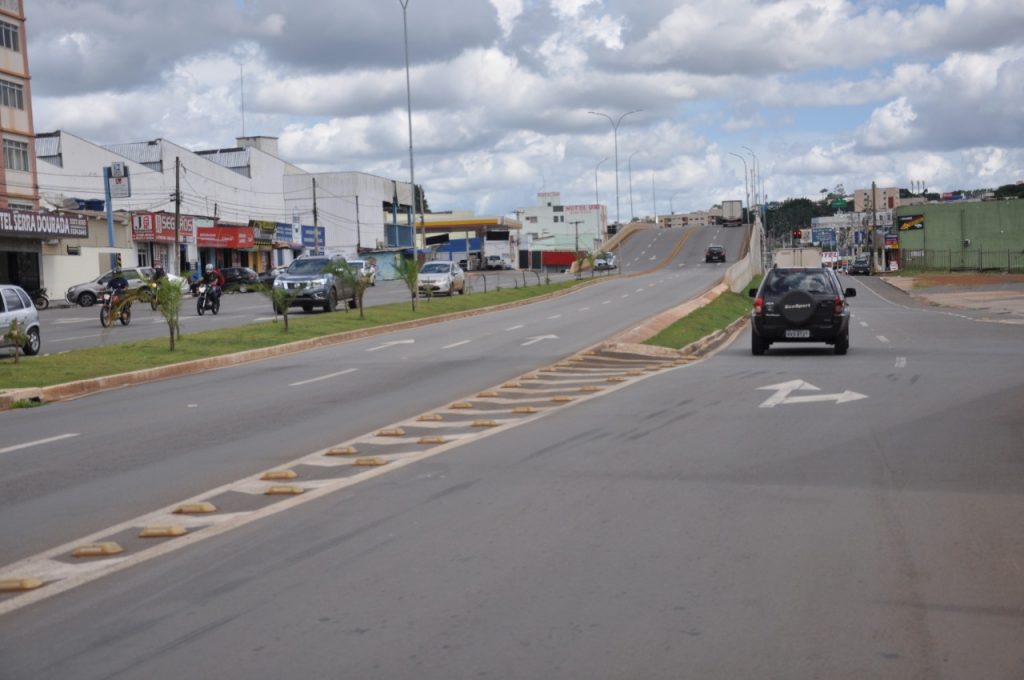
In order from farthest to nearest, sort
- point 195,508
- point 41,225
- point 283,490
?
point 41,225, point 283,490, point 195,508

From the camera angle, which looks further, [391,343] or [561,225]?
[561,225]

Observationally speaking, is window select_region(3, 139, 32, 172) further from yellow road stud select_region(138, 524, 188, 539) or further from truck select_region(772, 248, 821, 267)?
yellow road stud select_region(138, 524, 188, 539)

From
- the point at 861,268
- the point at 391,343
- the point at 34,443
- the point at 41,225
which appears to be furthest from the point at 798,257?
the point at 861,268

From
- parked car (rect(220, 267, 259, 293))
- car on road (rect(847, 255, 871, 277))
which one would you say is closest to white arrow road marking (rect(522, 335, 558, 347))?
parked car (rect(220, 267, 259, 293))

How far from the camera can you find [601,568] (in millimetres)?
6762

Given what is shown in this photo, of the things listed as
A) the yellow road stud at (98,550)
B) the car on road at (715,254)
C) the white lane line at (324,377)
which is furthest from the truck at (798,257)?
the yellow road stud at (98,550)

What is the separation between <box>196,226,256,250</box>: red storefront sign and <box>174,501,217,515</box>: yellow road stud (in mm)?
69116

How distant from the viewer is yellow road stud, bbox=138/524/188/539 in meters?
7.93

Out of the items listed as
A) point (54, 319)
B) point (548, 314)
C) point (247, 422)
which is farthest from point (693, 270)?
point (247, 422)

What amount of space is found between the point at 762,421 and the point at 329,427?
4.94 meters

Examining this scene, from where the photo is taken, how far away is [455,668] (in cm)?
511

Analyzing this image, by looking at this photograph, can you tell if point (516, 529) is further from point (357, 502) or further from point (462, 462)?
point (462, 462)

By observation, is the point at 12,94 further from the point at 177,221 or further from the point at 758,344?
the point at 758,344

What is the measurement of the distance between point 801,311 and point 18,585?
17.7 meters
